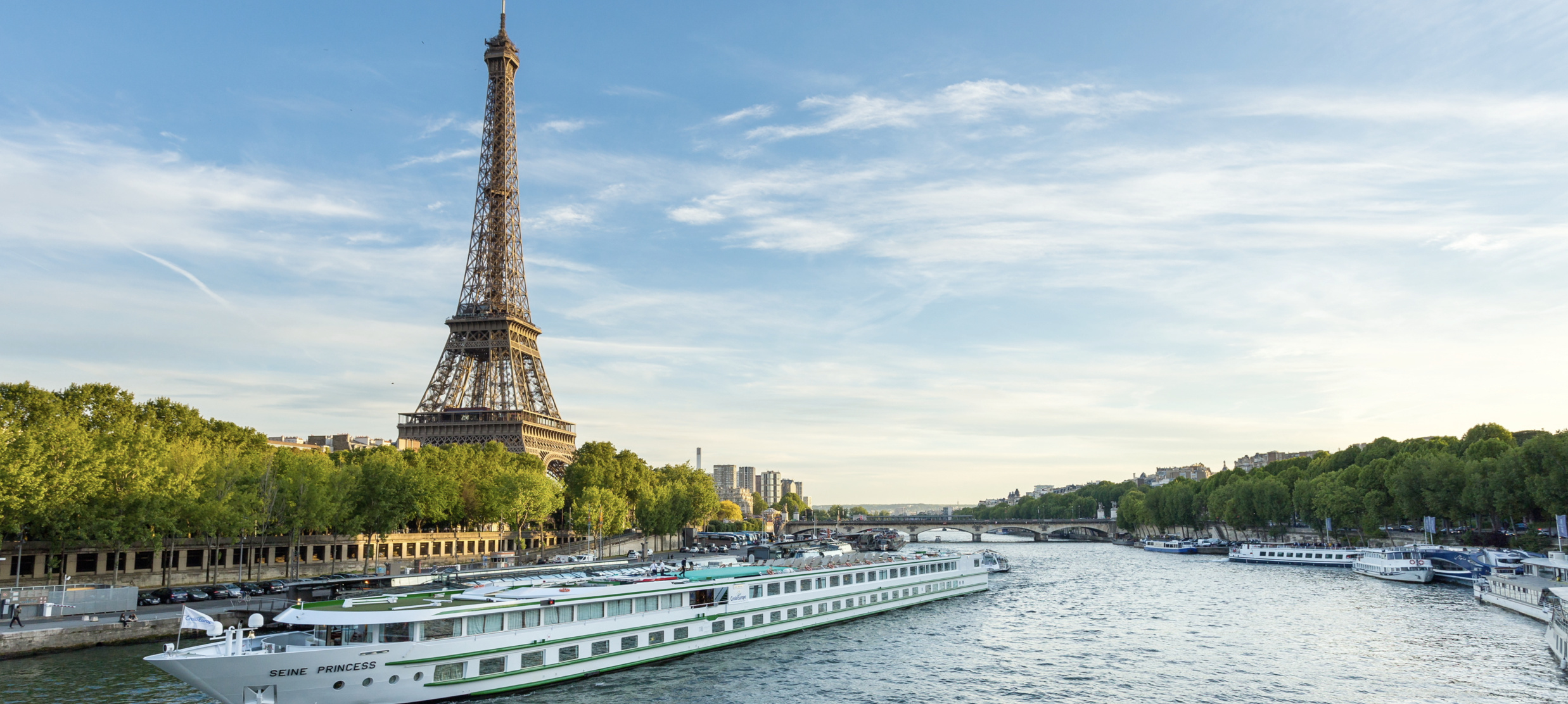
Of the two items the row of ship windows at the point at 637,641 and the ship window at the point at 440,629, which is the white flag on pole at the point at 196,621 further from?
the row of ship windows at the point at 637,641

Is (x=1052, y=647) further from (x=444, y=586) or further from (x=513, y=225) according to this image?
(x=513, y=225)

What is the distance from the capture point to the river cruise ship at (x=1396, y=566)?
85.5 meters

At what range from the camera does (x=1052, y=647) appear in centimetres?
5056

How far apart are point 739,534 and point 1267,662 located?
394 ft

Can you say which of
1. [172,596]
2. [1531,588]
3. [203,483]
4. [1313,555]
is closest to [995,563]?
[1313,555]

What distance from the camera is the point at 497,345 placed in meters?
137

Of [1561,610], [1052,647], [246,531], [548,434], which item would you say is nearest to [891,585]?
[1052,647]

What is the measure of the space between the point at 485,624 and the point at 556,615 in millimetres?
3470

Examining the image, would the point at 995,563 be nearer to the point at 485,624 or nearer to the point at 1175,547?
the point at 1175,547

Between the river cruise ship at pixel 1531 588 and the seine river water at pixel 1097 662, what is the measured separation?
1.41 meters

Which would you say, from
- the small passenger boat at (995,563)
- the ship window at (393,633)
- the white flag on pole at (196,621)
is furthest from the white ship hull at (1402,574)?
the white flag on pole at (196,621)

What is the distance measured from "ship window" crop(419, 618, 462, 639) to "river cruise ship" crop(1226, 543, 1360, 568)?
103209mm

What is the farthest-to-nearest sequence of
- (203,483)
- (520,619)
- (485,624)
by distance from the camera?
(203,483)
(520,619)
(485,624)

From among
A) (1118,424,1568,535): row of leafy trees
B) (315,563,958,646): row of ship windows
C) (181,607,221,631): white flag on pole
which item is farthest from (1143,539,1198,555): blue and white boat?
(181,607,221,631): white flag on pole
